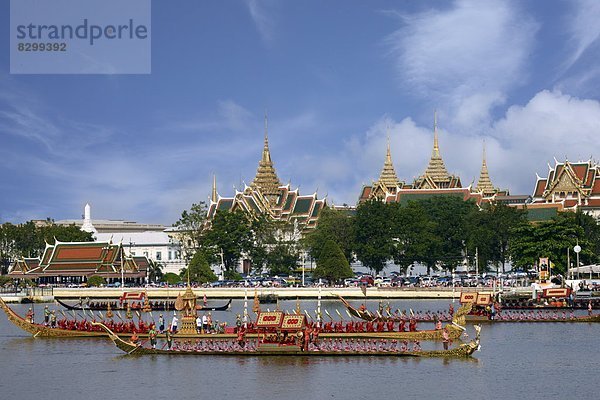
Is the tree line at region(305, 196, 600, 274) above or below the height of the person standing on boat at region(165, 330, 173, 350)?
above

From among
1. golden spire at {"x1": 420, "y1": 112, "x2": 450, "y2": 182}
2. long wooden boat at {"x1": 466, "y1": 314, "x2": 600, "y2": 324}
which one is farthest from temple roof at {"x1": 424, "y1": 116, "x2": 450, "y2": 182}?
long wooden boat at {"x1": 466, "y1": 314, "x2": 600, "y2": 324}

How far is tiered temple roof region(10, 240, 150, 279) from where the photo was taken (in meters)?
106

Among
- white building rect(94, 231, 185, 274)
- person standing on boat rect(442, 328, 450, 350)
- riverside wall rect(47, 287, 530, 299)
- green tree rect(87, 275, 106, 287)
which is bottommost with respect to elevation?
person standing on boat rect(442, 328, 450, 350)

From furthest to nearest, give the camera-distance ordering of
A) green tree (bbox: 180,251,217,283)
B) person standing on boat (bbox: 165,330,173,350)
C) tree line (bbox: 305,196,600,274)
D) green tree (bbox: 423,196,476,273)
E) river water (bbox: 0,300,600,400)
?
green tree (bbox: 423,196,476,273), green tree (bbox: 180,251,217,283), tree line (bbox: 305,196,600,274), person standing on boat (bbox: 165,330,173,350), river water (bbox: 0,300,600,400)

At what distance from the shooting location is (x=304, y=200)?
130 m

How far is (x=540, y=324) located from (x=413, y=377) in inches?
899

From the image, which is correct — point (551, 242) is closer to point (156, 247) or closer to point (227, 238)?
point (227, 238)

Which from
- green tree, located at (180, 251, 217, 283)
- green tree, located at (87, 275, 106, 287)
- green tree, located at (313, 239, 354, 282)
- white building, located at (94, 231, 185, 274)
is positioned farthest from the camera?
white building, located at (94, 231, 185, 274)

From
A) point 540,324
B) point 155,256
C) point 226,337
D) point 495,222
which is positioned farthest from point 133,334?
point 155,256

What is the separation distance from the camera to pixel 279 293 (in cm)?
9094

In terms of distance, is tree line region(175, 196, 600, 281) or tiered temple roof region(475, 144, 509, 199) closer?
tree line region(175, 196, 600, 281)

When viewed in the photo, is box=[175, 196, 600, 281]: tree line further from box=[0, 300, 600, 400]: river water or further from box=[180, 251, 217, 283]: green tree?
box=[0, 300, 600, 400]: river water

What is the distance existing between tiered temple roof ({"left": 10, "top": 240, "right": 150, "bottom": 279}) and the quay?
768 centimetres

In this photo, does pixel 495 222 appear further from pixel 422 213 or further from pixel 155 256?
pixel 155 256
